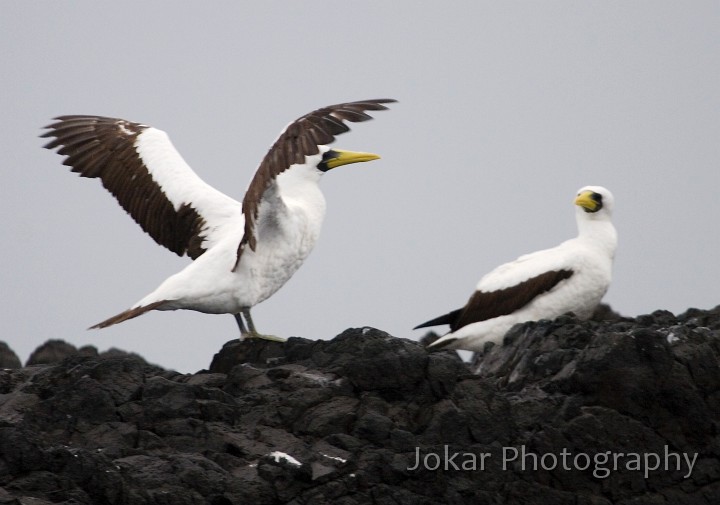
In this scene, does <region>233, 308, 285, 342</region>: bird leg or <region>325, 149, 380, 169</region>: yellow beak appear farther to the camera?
<region>325, 149, 380, 169</region>: yellow beak

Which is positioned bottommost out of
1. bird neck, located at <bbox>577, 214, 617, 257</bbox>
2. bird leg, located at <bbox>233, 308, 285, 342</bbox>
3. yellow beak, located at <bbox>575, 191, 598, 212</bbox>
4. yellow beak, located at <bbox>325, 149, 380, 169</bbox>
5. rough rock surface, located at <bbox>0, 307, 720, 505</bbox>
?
rough rock surface, located at <bbox>0, 307, 720, 505</bbox>

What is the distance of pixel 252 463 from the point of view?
32.1 ft

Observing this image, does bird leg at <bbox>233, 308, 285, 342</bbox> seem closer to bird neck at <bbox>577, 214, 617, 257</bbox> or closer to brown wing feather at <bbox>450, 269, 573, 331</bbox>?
brown wing feather at <bbox>450, 269, 573, 331</bbox>

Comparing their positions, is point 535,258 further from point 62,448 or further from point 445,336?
point 62,448

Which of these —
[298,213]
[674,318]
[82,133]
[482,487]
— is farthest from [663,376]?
[82,133]

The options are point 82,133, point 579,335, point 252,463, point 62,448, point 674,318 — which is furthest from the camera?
point 82,133

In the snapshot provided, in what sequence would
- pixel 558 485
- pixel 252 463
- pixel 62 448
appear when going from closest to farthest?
pixel 62 448
pixel 252 463
pixel 558 485

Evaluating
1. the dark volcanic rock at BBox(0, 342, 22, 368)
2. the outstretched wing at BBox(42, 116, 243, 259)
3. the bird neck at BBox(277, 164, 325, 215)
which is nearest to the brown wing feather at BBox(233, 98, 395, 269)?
the bird neck at BBox(277, 164, 325, 215)

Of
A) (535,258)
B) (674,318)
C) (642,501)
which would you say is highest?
(535,258)

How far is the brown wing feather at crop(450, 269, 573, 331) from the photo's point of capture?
1523 centimetres

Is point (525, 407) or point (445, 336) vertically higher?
point (445, 336)

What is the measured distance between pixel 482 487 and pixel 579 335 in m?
2.06

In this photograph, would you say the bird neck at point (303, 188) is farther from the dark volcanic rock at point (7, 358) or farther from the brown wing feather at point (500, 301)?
the dark volcanic rock at point (7, 358)

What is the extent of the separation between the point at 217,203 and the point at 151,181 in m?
0.74
